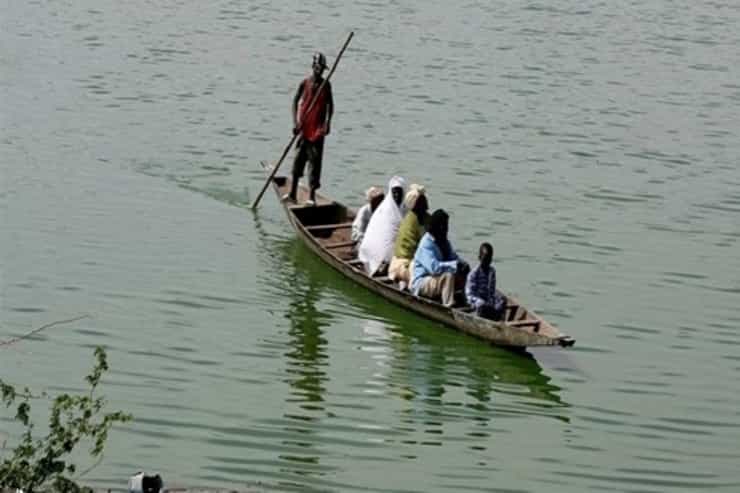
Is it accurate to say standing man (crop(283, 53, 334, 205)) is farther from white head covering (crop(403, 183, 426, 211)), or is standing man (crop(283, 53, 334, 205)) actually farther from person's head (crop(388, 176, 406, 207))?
white head covering (crop(403, 183, 426, 211))

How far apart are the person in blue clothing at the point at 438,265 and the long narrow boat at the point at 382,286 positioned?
130 mm

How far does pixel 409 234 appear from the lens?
16328mm

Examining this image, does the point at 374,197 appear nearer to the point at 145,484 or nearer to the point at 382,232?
the point at 382,232

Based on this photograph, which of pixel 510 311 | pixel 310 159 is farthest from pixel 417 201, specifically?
pixel 310 159

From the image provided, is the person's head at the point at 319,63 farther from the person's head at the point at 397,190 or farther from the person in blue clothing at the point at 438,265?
the person in blue clothing at the point at 438,265

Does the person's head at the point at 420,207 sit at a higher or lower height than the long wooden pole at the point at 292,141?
A: lower

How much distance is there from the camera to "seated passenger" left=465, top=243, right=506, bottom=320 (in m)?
15.2

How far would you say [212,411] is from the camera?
1340 centimetres

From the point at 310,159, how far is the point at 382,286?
3.50 meters

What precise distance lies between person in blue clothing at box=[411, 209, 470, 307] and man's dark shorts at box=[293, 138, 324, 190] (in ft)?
11.9

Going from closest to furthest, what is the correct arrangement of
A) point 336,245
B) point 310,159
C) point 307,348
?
point 307,348 < point 336,245 < point 310,159

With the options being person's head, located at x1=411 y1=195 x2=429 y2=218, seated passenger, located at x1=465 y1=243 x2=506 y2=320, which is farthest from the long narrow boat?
person's head, located at x1=411 y1=195 x2=429 y2=218

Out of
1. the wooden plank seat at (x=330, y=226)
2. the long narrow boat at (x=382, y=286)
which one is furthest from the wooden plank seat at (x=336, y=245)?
the wooden plank seat at (x=330, y=226)

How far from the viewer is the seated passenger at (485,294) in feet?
49.7
